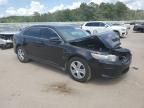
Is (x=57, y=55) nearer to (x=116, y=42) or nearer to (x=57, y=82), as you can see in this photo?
(x=57, y=82)

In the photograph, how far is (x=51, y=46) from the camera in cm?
593

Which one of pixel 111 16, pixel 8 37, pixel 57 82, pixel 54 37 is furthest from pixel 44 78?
pixel 111 16

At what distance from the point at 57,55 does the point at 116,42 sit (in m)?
1.80

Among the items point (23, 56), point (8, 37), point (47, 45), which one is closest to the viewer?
point (47, 45)

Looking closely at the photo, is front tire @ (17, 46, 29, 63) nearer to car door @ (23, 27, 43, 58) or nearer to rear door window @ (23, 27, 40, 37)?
car door @ (23, 27, 43, 58)

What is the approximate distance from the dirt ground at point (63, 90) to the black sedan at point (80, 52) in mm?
339

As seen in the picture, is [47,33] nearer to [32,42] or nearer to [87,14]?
[32,42]

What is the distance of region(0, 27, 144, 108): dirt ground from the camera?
4094 millimetres

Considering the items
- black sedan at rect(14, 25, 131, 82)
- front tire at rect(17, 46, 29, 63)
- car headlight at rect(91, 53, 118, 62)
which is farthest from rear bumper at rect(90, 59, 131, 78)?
front tire at rect(17, 46, 29, 63)

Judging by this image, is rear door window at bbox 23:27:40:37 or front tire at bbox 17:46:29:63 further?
front tire at bbox 17:46:29:63

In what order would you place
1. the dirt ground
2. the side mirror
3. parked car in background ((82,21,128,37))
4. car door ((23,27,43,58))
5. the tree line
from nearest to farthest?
the dirt ground < the side mirror < car door ((23,27,43,58)) < parked car in background ((82,21,128,37)) < the tree line

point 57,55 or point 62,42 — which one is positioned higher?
point 62,42

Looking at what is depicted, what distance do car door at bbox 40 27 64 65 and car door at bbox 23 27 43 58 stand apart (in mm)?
238

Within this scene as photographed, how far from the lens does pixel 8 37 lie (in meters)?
11.1
